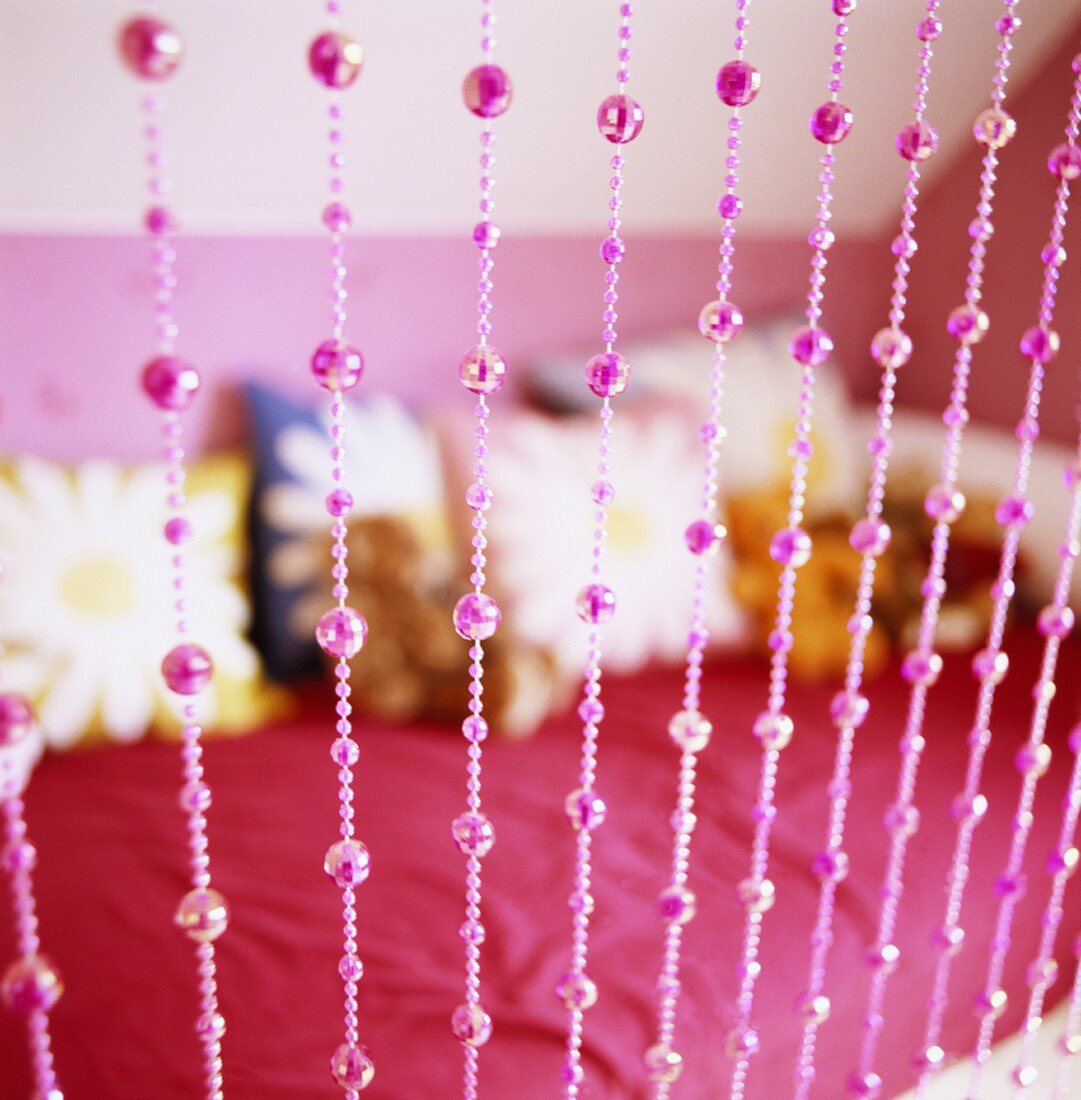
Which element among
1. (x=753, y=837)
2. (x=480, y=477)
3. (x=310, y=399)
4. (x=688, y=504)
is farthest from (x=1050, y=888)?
(x=310, y=399)

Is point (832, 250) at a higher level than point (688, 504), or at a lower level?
higher

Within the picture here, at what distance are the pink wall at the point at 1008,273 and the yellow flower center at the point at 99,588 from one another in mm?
1509

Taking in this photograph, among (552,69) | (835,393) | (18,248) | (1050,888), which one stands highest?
(552,69)

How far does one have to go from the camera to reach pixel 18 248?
159 centimetres

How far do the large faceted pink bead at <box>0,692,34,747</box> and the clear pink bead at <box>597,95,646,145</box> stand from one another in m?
0.42

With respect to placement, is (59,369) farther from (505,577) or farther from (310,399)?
(505,577)

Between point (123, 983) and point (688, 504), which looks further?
point (688, 504)

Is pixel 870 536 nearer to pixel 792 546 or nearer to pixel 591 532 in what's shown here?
pixel 792 546

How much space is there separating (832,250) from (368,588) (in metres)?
1.41

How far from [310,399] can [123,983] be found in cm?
102

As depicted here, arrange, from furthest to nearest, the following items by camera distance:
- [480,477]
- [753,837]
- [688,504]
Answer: [688,504]
[753,837]
[480,477]

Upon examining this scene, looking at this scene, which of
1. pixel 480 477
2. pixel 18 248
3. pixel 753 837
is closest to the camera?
pixel 480 477

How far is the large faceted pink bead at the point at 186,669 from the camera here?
0.56 meters

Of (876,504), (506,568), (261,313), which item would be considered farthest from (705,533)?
(261,313)
